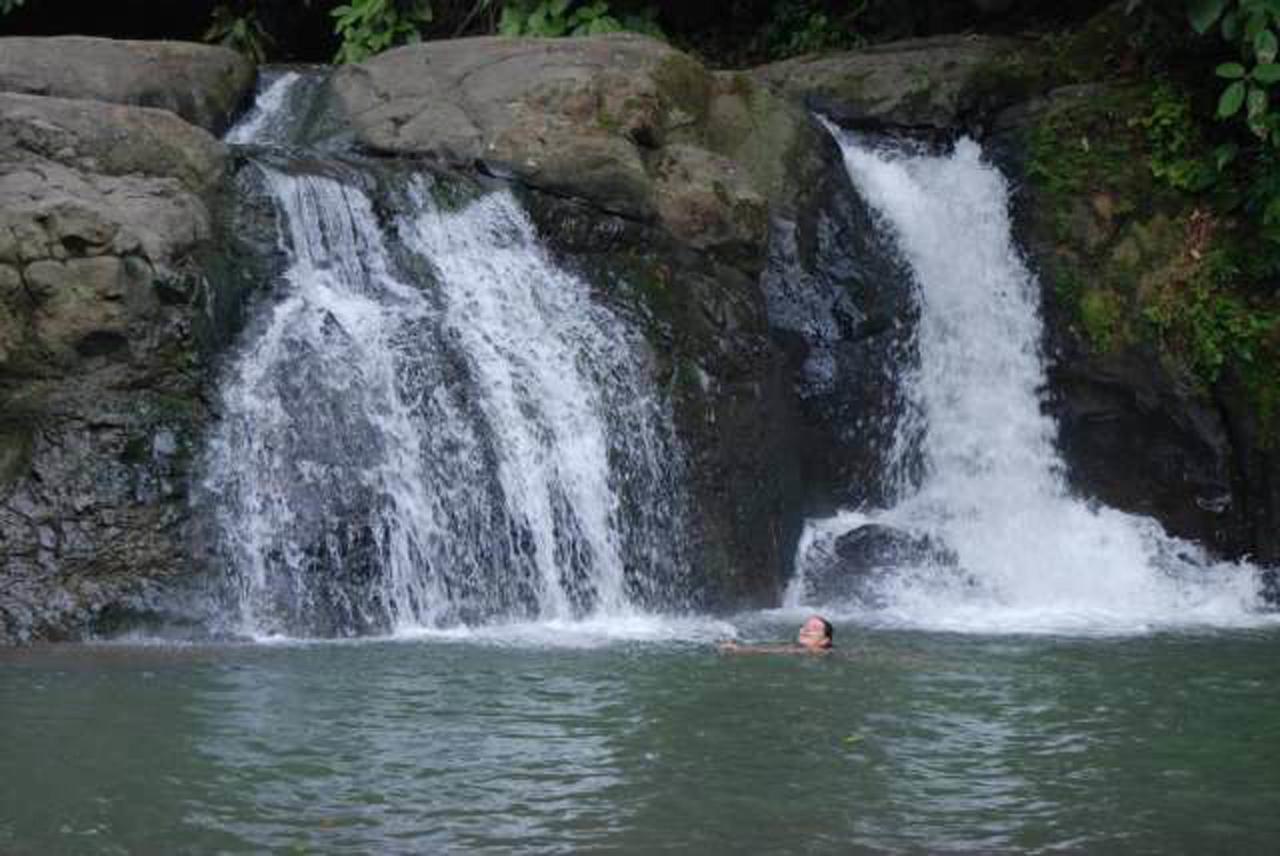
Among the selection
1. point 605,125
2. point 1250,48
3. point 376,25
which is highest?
point 376,25

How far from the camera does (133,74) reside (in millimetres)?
13359

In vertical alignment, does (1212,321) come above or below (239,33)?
below

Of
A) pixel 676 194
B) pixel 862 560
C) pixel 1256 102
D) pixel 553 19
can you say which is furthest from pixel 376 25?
pixel 1256 102

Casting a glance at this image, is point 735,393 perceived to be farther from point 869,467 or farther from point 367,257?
point 367,257

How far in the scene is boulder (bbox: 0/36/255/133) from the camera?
12.9 meters

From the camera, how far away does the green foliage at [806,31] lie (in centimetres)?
1822

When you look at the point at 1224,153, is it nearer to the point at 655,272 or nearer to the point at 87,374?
the point at 655,272

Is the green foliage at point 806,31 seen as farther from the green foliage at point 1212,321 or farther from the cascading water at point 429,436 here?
the cascading water at point 429,436

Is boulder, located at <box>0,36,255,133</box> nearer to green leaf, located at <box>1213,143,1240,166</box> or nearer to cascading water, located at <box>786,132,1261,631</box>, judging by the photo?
cascading water, located at <box>786,132,1261,631</box>

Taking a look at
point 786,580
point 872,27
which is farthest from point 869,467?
point 872,27

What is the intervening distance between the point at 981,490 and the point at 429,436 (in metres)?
4.89

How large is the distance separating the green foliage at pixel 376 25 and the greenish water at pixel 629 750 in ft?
31.2

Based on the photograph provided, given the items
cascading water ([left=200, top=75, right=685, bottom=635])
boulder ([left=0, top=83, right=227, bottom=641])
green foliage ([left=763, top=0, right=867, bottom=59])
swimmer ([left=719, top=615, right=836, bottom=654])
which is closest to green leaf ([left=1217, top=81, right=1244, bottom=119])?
cascading water ([left=200, top=75, right=685, bottom=635])

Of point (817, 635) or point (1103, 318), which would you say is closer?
point (817, 635)
